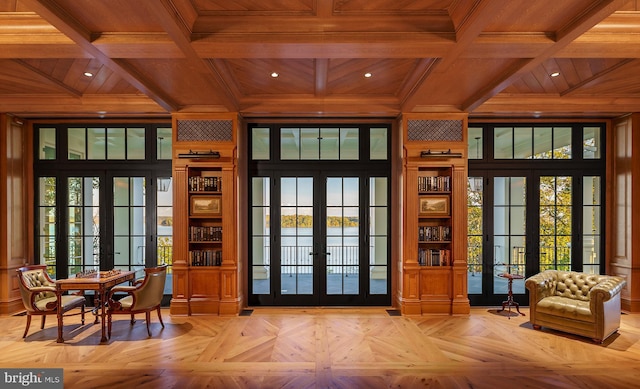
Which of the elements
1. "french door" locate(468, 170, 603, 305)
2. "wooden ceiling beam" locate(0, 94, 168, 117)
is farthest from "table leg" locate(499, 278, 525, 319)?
"wooden ceiling beam" locate(0, 94, 168, 117)

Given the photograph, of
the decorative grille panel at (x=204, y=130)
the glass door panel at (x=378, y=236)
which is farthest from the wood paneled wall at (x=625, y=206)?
the decorative grille panel at (x=204, y=130)

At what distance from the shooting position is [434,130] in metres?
5.46

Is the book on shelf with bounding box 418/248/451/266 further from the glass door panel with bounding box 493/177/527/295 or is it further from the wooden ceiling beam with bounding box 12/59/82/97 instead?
the wooden ceiling beam with bounding box 12/59/82/97

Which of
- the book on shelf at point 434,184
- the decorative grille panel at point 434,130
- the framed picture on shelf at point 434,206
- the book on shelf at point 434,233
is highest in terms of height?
the decorative grille panel at point 434,130

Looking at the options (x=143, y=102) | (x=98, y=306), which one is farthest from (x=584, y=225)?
(x=98, y=306)

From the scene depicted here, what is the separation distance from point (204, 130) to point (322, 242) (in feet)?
8.44

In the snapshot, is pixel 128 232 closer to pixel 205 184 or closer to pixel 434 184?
pixel 205 184

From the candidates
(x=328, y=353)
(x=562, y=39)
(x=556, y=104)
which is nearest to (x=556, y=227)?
(x=556, y=104)

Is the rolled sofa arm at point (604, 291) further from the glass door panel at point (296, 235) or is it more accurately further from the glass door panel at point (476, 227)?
the glass door panel at point (296, 235)

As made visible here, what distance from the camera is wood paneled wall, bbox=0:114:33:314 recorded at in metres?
5.52

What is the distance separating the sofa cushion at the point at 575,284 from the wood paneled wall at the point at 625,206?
4.20 ft

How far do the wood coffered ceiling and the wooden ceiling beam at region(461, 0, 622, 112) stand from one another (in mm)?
11

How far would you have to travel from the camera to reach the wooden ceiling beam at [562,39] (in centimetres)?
274

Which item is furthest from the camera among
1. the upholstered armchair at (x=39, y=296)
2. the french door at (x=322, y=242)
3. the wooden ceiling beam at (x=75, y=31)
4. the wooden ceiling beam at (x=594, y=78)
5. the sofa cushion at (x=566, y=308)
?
the french door at (x=322, y=242)
